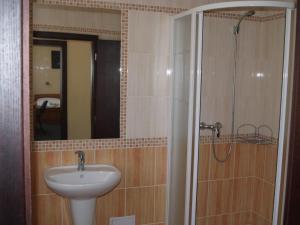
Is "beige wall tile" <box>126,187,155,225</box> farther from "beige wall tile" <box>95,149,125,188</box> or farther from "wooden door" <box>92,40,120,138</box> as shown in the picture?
"wooden door" <box>92,40,120,138</box>

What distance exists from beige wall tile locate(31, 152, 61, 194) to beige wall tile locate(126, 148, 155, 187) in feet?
1.87

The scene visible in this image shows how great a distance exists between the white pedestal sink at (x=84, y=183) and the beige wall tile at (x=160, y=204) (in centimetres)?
53

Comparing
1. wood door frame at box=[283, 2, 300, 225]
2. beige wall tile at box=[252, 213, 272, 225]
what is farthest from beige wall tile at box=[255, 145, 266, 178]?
wood door frame at box=[283, 2, 300, 225]

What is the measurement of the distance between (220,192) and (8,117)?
2.52 m

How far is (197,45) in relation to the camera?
2324 mm

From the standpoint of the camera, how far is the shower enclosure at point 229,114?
2.34m

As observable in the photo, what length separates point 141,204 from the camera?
106 inches

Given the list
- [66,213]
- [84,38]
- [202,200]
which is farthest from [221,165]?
[84,38]

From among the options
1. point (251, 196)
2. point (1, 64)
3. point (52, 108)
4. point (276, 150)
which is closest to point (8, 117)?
point (1, 64)

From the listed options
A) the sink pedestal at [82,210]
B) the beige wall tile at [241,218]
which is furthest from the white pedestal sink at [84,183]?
the beige wall tile at [241,218]

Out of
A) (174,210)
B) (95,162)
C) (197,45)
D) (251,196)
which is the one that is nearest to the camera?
(197,45)

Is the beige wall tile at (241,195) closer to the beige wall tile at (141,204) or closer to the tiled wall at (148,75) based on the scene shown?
the beige wall tile at (141,204)

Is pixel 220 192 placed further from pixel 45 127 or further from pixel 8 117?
pixel 8 117

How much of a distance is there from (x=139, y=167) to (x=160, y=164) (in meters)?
0.19
